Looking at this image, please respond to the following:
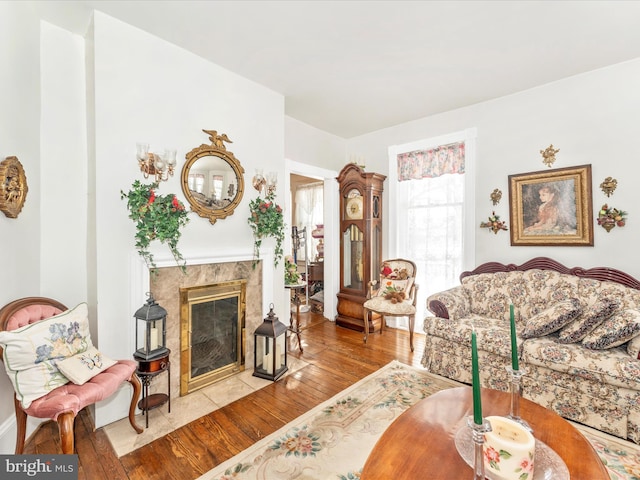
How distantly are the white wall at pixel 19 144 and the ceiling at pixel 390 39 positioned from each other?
12.5 inches

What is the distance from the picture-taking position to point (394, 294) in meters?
3.70

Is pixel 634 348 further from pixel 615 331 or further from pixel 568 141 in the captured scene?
pixel 568 141

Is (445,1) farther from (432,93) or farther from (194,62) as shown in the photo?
(194,62)

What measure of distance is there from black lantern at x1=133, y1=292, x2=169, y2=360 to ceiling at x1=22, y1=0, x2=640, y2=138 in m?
2.12

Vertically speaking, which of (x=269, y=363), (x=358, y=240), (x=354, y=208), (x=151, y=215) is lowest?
(x=269, y=363)

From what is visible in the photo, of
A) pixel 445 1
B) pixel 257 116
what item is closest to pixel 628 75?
pixel 445 1

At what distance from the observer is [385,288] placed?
12.7 feet

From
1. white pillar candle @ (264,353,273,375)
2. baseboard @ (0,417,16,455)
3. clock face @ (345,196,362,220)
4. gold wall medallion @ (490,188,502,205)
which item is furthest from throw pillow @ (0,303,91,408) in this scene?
gold wall medallion @ (490,188,502,205)

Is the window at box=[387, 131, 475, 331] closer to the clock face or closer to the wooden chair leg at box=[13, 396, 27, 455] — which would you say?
the clock face

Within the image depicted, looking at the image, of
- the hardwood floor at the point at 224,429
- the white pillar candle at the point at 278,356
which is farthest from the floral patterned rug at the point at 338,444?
the white pillar candle at the point at 278,356

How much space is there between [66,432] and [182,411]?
891 millimetres

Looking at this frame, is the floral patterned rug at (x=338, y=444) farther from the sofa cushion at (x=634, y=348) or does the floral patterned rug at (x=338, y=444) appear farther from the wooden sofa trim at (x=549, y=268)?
the wooden sofa trim at (x=549, y=268)

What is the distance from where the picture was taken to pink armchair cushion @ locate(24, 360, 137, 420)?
153 centimetres

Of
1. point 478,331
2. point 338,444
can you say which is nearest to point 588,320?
point 478,331
